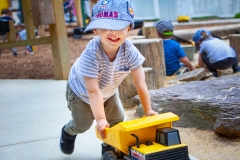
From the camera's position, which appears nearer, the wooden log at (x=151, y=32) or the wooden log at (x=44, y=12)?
the wooden log at (x=44, y=12)

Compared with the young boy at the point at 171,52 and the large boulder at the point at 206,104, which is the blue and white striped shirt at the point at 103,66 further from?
the young boy at the point at 171,52

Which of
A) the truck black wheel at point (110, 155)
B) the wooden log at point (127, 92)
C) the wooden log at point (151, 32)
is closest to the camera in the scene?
the truck black wheel at point (110, 155)

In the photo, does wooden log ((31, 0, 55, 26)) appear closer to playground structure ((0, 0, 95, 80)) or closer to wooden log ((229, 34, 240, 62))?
playground structure ((0, 0, 95, 80))

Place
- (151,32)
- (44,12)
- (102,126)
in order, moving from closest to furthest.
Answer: (102,126), (44,12), (151,32)

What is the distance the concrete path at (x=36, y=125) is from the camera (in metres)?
3.10

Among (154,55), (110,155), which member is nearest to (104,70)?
(110,155)

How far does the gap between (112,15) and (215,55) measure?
4.48 m

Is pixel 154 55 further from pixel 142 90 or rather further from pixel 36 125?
pixel 142 90

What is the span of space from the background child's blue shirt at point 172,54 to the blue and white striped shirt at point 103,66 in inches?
166

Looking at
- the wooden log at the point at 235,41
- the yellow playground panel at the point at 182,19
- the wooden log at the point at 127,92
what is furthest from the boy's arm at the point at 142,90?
the yellow playground panel at the point at 182,19

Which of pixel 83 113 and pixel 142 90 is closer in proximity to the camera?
pixel 142 90

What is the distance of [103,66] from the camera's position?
2529 millimetres

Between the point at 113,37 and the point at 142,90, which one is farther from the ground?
the point at 113,37

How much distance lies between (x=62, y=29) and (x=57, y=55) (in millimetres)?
414
